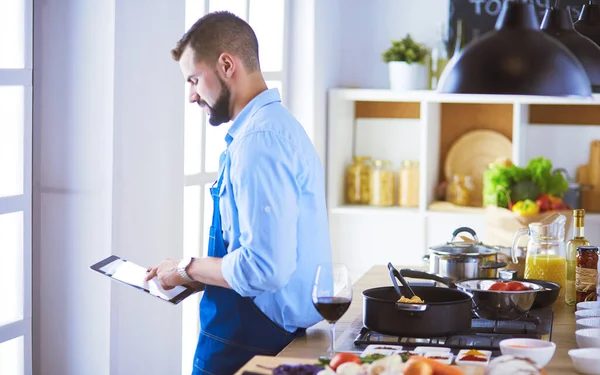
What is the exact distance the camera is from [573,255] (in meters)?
2.82

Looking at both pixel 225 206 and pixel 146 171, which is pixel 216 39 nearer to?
pixel 225 206

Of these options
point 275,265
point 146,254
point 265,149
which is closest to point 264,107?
point 265,149

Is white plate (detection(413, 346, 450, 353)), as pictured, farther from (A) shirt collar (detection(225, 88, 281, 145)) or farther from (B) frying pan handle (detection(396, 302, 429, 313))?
(A) shirt collar (detection(225, 88, 281, 145))

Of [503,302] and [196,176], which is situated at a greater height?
[196,176]

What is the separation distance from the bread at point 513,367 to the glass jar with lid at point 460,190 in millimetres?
3564

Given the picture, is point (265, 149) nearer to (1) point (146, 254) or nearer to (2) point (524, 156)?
(1) point (146, 254)

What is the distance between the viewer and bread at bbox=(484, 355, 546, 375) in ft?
5.32

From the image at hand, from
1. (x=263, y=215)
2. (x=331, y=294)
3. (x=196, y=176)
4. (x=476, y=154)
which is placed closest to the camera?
(x=331, y=294)

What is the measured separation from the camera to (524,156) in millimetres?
5148

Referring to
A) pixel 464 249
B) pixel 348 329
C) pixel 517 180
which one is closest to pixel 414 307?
pixel 348 329

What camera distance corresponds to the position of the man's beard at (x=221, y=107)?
2.34m

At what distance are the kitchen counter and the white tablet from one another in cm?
30

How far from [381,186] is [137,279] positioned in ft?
10.3

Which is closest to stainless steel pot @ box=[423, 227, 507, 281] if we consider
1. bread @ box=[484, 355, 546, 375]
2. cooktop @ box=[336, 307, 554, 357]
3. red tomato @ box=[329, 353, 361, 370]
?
cooktop @ box=[336, 307, 554, 357]
